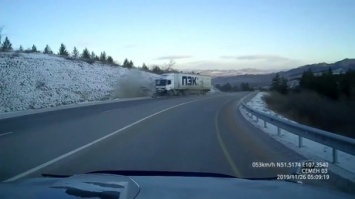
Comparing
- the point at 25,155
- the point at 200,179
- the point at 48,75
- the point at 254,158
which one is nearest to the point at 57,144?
the point at 25,155

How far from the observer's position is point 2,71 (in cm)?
4459

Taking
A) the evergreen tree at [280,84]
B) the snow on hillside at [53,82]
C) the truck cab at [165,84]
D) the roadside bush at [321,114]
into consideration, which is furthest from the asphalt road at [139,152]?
the evergreen tree at [280,84]

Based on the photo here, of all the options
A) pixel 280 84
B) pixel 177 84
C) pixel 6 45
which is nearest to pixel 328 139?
pixel 177 84

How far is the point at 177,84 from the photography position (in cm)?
6331

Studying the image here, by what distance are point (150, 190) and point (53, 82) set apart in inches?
1885

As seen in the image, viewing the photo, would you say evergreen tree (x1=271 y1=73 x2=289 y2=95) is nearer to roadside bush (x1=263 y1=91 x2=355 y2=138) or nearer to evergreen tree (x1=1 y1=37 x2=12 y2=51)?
roadside bush (x1=263 y1=91 x2=355 y2=138)

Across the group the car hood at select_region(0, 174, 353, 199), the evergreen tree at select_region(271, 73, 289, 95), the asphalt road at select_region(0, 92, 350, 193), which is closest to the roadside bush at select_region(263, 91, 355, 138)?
the asphalt road at select_region(0, 92, 350, 193)

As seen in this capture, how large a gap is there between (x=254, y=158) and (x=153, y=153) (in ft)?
8.47

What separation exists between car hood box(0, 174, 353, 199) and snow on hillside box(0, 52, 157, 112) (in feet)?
103

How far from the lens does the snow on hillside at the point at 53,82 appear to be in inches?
1535

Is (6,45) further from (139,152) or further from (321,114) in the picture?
(139,152)

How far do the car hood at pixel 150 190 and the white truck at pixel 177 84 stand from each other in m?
57.2

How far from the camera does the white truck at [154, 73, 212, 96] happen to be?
2431 inches

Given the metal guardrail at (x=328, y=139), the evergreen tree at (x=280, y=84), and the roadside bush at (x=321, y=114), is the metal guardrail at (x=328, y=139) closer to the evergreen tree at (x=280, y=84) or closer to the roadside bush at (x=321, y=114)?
the roadside bush at (x=321, y=114)
